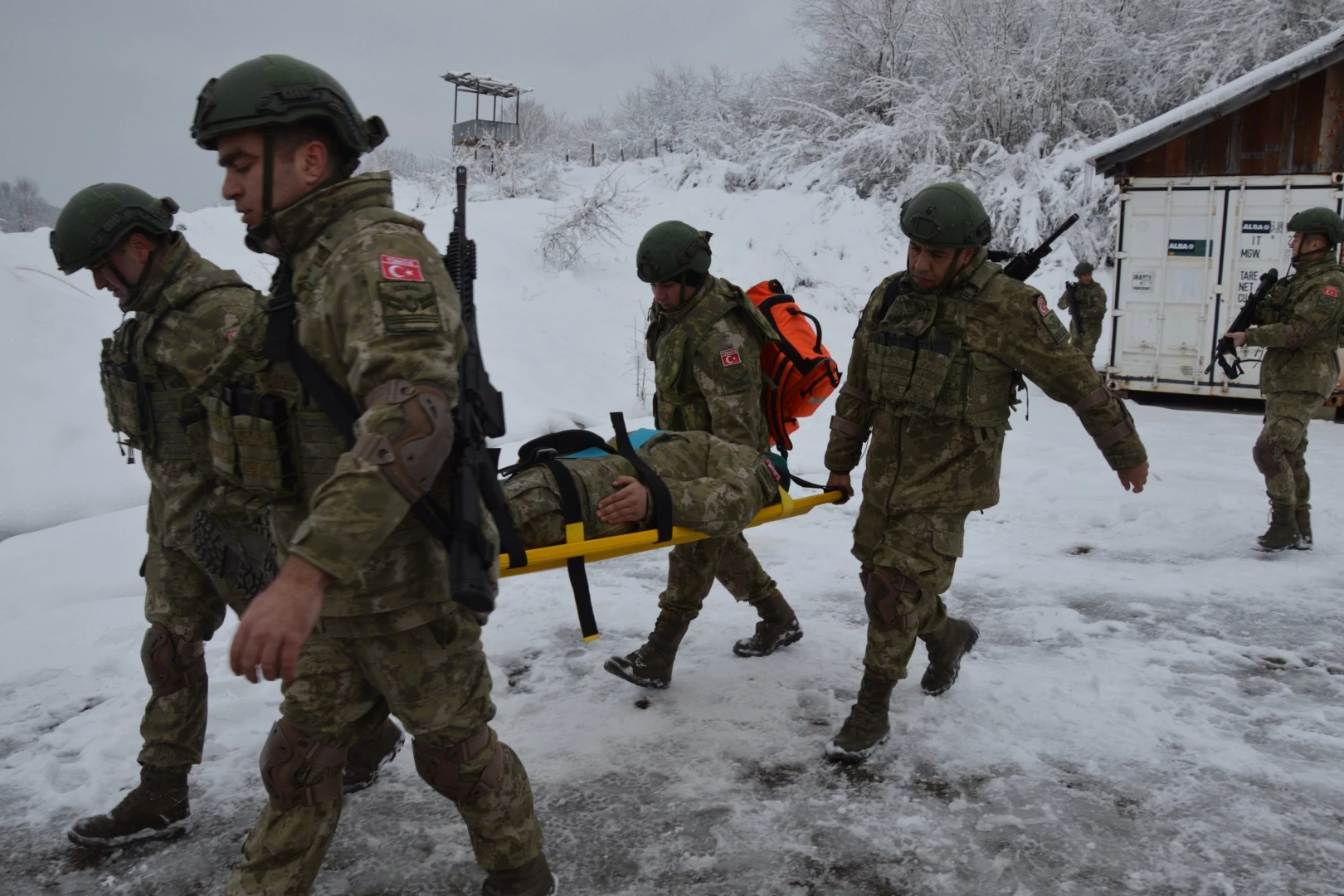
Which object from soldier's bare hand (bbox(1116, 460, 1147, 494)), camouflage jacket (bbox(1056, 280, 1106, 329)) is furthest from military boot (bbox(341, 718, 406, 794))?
camouflage jacket (bbox(1056, 280, 1106, 329))

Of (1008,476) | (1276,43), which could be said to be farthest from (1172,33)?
(1008,476)

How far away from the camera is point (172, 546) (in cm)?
301

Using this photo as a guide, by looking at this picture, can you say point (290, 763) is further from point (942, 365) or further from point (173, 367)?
point (942, 365)

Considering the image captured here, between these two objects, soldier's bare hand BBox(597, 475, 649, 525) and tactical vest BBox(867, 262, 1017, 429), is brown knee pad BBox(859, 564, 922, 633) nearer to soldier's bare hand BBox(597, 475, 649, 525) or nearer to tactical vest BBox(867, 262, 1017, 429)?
tactical vest BBox(867, 262, 1017, 429)

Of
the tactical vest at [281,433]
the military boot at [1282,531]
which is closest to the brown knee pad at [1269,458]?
the military boot at [1282,531]

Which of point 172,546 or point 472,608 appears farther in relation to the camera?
point 172,546

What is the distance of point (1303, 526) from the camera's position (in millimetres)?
5973

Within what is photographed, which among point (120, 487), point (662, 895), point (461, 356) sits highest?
point (461, 356)

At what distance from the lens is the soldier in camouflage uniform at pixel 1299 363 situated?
19.1 ft

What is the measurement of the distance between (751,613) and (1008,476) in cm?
352

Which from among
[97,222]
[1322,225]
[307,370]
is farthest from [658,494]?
[1322,225]

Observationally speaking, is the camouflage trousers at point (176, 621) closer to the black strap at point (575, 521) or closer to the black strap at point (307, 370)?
the black strap at point (575, 521)

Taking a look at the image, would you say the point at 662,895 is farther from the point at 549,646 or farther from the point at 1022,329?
the point at 1022,329

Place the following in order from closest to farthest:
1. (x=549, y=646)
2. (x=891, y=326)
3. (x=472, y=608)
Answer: (x=472, y=608), (x=891, y=326), (x=549, y=646)
